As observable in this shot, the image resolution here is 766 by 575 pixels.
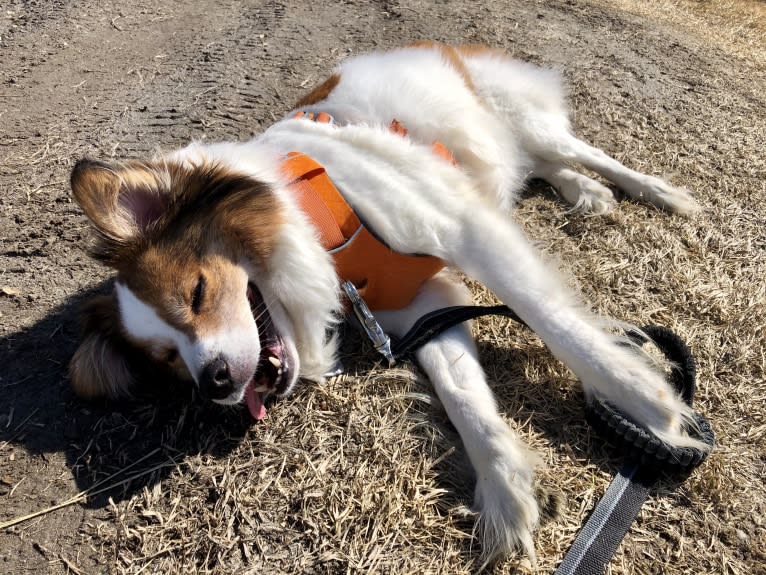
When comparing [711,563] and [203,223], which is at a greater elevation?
[203,223]

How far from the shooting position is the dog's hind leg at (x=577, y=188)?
3.13 metres

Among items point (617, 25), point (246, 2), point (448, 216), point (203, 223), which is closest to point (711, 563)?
point (448, 216)

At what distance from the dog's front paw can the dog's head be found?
0.87 m

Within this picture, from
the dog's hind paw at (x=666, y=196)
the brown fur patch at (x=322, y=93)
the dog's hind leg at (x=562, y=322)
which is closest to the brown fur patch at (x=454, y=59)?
the brown fur patch at (x=322, y=93)

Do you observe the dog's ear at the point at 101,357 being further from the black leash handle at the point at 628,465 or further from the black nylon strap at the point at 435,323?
the black leash handle at the point at 628,465

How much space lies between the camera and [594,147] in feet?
11.9

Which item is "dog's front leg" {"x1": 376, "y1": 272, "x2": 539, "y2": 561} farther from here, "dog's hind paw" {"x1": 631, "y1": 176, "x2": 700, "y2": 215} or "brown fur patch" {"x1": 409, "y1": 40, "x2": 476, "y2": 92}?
"brown fur patch" {"x1": 409, "y1": 40, "x2": 476, "y2": 92}

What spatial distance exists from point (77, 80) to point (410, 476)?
→ 4185 millimetres

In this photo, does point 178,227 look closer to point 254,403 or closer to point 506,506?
point 254,403

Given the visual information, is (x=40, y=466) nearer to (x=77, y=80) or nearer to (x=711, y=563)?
(x=711, y=563)

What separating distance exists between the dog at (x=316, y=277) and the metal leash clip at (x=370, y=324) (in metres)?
0.07

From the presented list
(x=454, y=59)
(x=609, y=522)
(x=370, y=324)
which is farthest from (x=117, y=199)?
(x=454, y=59)

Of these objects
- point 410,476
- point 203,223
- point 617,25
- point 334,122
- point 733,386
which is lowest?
point 410,476

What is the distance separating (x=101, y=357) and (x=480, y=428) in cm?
153
